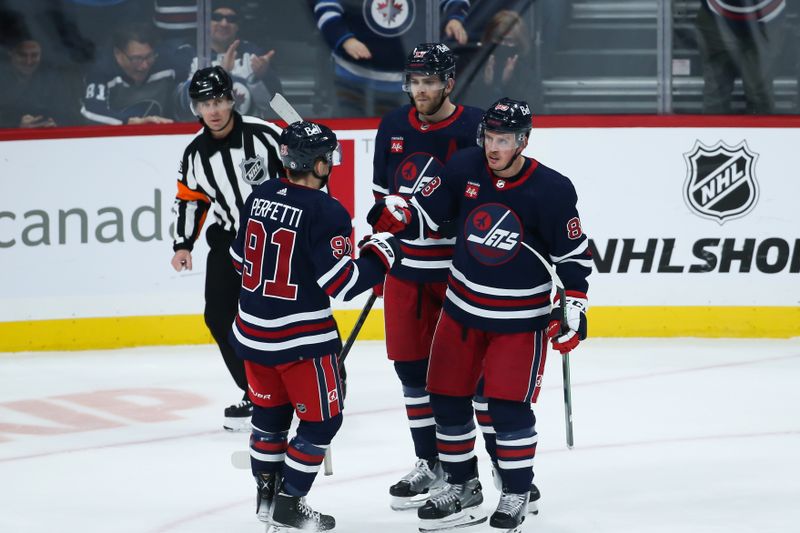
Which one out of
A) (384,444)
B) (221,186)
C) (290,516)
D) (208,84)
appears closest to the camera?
(290,516)

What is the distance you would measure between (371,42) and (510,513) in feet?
11.1

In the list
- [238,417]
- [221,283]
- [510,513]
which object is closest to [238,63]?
[221,283]

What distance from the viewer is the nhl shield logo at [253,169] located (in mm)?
4645

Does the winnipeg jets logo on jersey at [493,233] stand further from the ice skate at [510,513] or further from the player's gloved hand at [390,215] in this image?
the ice skate at [510,513]

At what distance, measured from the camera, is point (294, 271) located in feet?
10.9

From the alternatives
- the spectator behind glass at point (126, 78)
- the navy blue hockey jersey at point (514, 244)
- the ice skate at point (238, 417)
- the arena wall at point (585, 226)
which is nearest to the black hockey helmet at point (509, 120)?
the navy blue hockey jersey at point (514, 244)

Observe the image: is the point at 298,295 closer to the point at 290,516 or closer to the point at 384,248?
the point at 384,248

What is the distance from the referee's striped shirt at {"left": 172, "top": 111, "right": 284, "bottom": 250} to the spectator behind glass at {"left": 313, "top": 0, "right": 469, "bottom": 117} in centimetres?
170

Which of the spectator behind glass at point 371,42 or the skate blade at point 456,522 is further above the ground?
→ the spectator behind glass at point 371,42

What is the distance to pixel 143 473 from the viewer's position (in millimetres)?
4262

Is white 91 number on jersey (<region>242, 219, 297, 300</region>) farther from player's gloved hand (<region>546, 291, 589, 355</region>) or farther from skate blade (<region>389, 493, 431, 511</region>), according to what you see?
skate blade (<region>389, 493, 431, 511</region>)

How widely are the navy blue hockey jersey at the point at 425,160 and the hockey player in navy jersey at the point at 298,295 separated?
0.48m

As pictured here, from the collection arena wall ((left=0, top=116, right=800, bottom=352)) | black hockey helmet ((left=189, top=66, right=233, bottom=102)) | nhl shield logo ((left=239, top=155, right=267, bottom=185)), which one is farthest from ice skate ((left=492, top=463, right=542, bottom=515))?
arena wall ((left=0, top=116, right=800, bottom=352))

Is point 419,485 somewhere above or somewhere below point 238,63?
below
